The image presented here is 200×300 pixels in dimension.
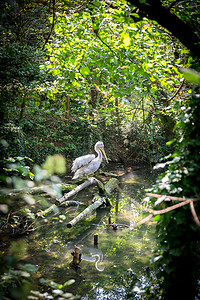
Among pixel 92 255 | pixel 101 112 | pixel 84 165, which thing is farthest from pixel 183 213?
pixel 101 112

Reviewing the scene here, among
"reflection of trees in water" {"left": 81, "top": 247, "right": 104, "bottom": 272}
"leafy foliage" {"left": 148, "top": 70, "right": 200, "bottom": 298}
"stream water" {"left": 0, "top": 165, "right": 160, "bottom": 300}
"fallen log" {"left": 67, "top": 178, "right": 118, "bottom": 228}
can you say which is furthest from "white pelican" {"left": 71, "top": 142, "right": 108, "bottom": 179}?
"leafy foliage" {"left": 148, "top": 70, "right": 200, "bottom": 298}

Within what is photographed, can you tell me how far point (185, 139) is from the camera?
204 centimetres

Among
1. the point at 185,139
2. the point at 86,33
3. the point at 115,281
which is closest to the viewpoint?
the point at 185,139

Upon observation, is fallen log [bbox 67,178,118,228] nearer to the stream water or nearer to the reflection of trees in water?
the stream water

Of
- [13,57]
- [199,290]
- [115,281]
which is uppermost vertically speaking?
[13,57]

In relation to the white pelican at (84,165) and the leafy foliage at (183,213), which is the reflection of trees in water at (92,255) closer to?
the leafy foliage at (183,213)

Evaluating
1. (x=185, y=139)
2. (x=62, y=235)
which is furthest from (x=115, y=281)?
(x=185, y=139)

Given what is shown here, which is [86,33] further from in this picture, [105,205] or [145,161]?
[145,161]

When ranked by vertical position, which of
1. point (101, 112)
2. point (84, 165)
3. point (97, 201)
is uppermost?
point (101, 112)

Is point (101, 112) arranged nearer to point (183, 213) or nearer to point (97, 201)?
point (97, 201)

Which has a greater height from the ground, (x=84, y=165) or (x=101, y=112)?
(x=101, y=112)

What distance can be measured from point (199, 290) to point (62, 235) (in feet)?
8.39

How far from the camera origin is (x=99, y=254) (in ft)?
13.4

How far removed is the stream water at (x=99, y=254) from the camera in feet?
→ 10.6
